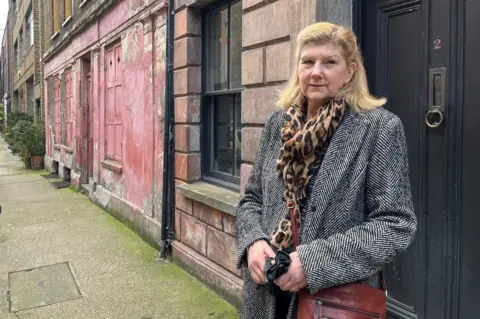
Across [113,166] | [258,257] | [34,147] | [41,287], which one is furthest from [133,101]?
[34,147]

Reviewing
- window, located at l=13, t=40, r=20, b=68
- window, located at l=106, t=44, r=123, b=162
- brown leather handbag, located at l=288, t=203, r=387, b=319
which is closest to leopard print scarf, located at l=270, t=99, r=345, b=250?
brown leather handbag, located at l=288, t=203, r=387, b=319

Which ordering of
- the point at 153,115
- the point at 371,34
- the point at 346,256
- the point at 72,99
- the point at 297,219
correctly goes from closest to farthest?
the point at 346,256, the point at 297,219, the point at 371,34, the point at 153,115, the point at 72,99

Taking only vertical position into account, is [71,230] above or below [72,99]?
below

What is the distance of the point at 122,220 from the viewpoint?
7.27m

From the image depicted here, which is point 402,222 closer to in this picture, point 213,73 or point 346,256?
point 346,256

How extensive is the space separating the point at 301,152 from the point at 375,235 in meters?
0.39

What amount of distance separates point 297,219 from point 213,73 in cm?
360

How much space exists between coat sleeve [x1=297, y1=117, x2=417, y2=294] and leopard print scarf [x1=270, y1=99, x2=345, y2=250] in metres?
0.16

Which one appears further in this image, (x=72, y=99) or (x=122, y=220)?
(x=72, y=99)

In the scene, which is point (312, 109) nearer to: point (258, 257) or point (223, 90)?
point (258, 257)

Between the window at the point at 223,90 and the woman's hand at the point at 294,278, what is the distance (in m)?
3.05

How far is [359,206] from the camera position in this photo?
1609 mm

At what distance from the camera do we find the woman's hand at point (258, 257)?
167 cm

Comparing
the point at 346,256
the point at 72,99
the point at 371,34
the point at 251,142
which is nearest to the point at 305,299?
the point at 346,256
